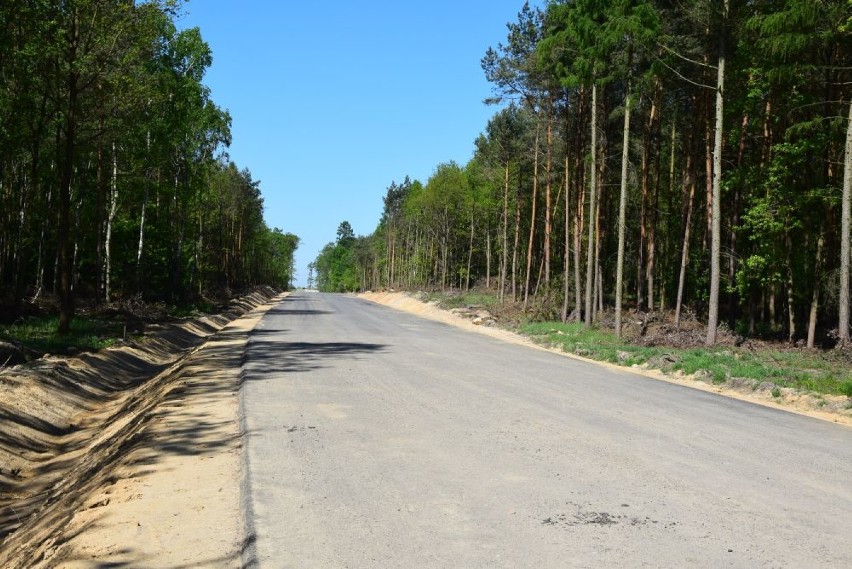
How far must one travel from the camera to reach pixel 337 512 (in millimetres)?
5039

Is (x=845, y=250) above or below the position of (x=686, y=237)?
below

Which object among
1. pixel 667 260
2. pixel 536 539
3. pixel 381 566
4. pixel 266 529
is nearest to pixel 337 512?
pixel 266 529

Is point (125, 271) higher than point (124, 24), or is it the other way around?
point (124, 24)

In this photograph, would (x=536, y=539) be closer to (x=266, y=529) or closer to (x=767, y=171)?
(x=266, y=529)

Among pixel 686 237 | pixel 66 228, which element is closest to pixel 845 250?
pixel 686 237

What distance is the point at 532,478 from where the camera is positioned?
19.9ft

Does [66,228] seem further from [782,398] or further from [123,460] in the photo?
[782,398]

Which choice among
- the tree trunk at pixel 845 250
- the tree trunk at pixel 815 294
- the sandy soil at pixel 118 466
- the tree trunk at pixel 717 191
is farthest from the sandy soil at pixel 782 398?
the sandy soil at pixel 118 466

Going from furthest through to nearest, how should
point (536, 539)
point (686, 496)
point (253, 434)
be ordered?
point (253, 434) < point (686, 496) < point (536, 539)

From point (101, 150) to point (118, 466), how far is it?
73.8 ft

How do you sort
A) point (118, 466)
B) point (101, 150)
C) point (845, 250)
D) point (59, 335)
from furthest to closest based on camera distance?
1. point (101, 150)
2. point (59, 335)
3. point (845, 250)
4. point (118, 466)

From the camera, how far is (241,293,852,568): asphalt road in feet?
14.4

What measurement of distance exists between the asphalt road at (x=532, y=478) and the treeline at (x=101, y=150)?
43.6ft

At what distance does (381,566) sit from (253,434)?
154 inches
